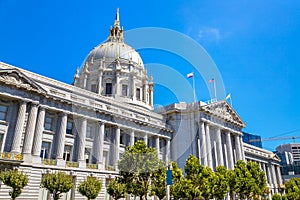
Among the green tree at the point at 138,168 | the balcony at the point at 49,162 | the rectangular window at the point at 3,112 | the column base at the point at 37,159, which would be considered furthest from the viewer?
the balcony at the point at 49,162

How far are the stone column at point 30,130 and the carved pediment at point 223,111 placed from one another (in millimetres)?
32958

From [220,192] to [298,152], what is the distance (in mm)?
180654

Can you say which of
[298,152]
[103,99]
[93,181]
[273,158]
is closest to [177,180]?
[93,181]

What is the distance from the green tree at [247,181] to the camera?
4044cm

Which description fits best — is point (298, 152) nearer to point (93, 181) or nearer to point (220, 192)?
point (220, 192)

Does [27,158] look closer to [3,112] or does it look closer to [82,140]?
[3,112]

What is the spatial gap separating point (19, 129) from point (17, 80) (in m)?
6.20

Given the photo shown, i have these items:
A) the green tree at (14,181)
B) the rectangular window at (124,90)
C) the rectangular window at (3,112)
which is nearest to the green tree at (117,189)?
the green tree at (14,181)

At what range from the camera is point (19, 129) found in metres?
31.7

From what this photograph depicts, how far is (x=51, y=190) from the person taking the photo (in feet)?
88.4

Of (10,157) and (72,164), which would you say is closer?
(10,157)

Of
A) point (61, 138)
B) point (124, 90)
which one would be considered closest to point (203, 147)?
point (124, 90)

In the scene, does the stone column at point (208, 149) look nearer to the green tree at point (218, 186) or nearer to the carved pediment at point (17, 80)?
the green tree at point (218, 186)

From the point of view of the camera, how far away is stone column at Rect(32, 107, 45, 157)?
32.7 metres
